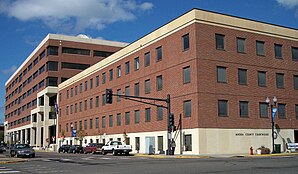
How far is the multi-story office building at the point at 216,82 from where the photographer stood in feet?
138

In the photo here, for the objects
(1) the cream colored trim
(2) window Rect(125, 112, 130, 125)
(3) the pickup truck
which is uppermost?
(1) the cream colored trim

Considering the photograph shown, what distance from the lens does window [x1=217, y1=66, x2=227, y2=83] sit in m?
43.3

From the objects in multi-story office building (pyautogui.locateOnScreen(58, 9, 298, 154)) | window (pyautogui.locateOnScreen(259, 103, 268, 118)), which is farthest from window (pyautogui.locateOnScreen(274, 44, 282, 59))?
window (pyautogui.locateOnScreen(259, 103, 268, 118))

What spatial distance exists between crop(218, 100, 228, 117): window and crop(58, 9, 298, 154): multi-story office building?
11 centimetres

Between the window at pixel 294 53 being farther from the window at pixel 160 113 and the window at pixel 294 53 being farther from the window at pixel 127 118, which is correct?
the window at pixel 127 118

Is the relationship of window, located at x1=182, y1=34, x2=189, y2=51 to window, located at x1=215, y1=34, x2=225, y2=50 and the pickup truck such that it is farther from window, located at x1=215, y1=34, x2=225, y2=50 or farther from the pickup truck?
the pickup truck

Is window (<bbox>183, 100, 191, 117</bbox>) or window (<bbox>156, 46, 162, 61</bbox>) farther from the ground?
window (<bbox>156, 46, 162, 61</bbox>)

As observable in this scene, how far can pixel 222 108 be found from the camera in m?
42.9

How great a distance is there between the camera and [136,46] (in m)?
55.3

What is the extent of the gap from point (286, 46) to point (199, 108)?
49.4 ft

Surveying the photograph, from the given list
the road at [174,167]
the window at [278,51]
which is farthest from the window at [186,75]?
the road at [174,167]

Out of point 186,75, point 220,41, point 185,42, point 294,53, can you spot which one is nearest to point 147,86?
point 186,75

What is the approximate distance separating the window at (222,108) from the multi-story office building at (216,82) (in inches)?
4.1

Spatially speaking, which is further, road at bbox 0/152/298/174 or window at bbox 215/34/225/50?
window at bbox 215/34/225/50
